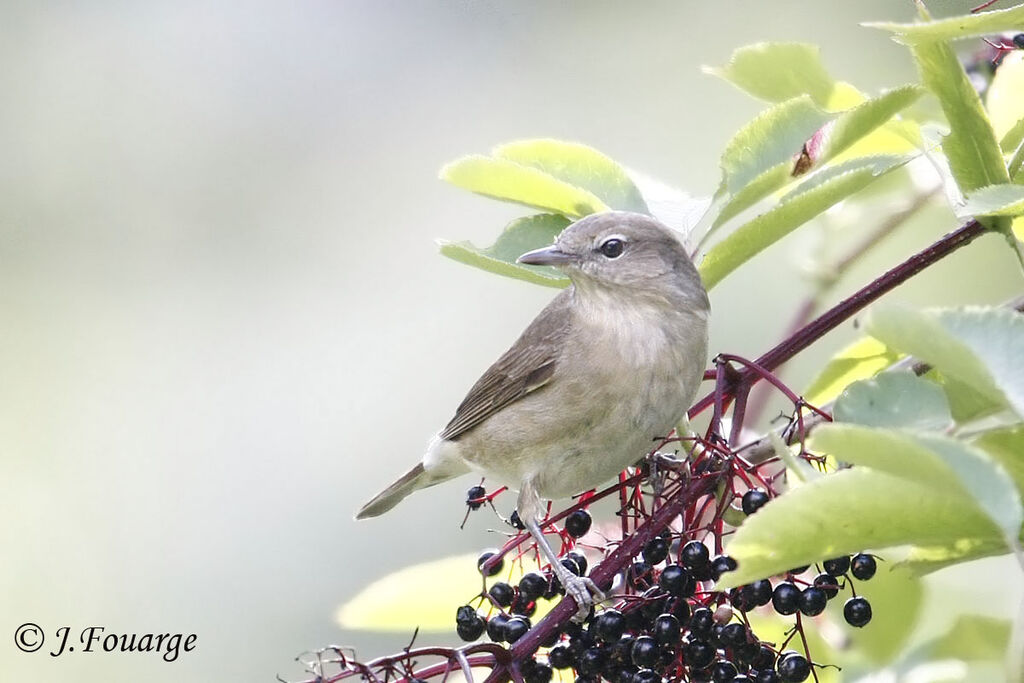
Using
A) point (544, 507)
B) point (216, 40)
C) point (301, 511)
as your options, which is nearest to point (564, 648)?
point (544, 507)

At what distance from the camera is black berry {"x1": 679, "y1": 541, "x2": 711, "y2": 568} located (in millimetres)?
2197

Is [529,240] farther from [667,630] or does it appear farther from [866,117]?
[667,630]

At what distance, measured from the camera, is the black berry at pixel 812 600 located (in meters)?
2.19

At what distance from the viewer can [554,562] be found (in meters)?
2.54

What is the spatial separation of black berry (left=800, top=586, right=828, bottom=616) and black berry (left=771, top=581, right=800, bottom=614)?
0.03 feet

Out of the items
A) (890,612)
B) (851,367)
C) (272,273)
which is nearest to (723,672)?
(890,612)

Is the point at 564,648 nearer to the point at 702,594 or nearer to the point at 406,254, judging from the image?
the point at 702,594

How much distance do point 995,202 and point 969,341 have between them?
0.52 meters

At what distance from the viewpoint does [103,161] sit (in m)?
9.62

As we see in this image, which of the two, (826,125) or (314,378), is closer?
(826,125)

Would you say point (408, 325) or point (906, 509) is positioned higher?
point (408, 325)

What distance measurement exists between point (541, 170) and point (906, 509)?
1404 millimetres

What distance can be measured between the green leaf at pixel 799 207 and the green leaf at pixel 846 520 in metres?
0.77

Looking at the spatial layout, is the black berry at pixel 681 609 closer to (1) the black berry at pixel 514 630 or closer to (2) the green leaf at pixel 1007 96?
(1) the black berry at pixel 514 630
